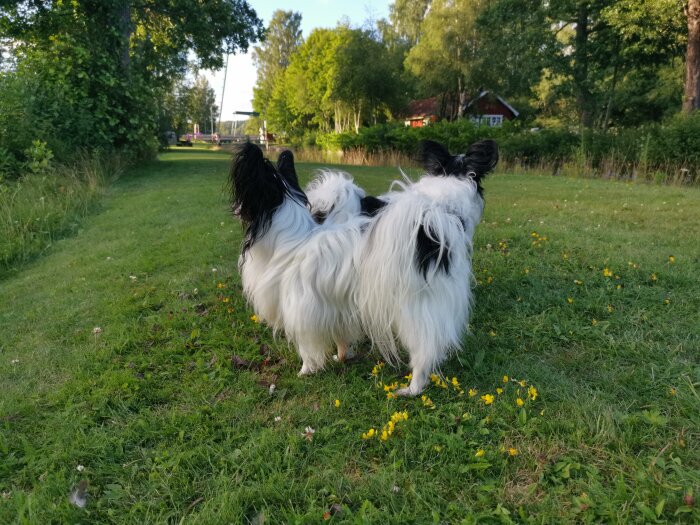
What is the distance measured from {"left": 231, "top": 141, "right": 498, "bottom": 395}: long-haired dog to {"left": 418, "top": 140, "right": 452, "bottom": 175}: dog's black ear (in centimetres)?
38

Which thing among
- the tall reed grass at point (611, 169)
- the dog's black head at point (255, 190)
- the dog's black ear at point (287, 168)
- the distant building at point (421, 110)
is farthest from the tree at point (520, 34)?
the dog's black head at point (255, 190)

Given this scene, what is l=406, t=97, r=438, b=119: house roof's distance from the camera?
3538 centimetres

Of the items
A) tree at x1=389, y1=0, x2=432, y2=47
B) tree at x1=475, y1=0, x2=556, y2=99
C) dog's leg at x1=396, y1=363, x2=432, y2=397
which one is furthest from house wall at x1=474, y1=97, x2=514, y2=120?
dog's leg at x1=396, y1=363, x2=432, y2=397

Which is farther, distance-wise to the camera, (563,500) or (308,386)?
(308,386)

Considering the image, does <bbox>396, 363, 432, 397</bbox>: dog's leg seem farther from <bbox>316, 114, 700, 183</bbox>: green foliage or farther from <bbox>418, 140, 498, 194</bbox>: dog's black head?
<bbox>316, 114, 700, 183</bbox>: green foliage

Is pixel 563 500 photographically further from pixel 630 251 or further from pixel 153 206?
pixel 153 206

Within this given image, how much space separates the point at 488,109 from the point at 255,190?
37.8 metres

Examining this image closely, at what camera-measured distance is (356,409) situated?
8.89 ft

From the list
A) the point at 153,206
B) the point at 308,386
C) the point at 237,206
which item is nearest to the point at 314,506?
the point at 308,386

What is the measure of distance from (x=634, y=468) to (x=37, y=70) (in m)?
16.4

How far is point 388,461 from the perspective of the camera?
2.25 meters

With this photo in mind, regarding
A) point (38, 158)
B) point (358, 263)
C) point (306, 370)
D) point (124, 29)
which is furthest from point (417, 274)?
point (124, 29)

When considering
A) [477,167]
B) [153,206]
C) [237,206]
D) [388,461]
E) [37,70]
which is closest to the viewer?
[388,461]

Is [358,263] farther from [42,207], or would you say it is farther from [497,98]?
[497,98]
